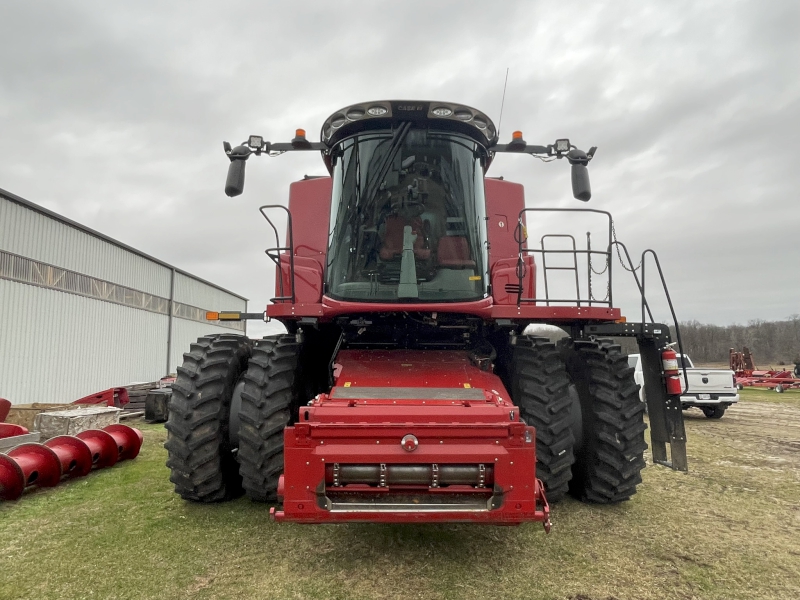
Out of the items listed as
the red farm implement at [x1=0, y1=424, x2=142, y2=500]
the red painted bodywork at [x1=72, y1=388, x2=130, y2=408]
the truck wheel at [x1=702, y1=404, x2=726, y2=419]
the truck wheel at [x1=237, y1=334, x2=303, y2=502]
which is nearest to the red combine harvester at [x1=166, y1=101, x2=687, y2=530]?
the truck wheel at [x1=237, y1=334, x2=303, y2=502]

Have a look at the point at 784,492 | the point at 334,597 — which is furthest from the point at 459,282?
the point at 784,492

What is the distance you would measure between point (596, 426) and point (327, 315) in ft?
8.53

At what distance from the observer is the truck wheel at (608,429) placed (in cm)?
466

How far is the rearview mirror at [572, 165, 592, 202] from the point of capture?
5113 millimetres

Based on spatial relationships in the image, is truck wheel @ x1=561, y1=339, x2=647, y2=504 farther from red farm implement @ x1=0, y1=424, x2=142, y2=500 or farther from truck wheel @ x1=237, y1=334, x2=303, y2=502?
red farm implement @ x1=0, y1=424, x2=142, y2=500

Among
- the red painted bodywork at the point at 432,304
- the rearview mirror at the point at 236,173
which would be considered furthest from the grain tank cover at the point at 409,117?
the red painted bodywork at the point at 432,304

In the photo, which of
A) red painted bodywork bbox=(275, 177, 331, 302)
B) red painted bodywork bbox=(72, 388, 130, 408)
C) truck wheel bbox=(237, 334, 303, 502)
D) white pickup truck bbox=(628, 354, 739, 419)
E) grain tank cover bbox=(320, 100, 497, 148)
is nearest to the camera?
truck wheel bbox=(237, 334, 303, 502)

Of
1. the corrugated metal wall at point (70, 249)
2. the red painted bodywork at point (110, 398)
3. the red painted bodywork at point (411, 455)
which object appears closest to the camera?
the red painted bodywork at point (411, 455)

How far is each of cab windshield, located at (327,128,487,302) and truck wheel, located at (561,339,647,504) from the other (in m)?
1.41

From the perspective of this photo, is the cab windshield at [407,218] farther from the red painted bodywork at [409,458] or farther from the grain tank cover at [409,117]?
the red painted bodywork at [409,458]

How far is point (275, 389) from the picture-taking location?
14.2 feet

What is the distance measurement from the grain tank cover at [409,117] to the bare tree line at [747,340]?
67656 millimetres

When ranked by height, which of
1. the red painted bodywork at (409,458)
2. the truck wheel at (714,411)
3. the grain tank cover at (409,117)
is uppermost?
the grain tank cover at (409,117)

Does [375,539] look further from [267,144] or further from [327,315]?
[267,144]
